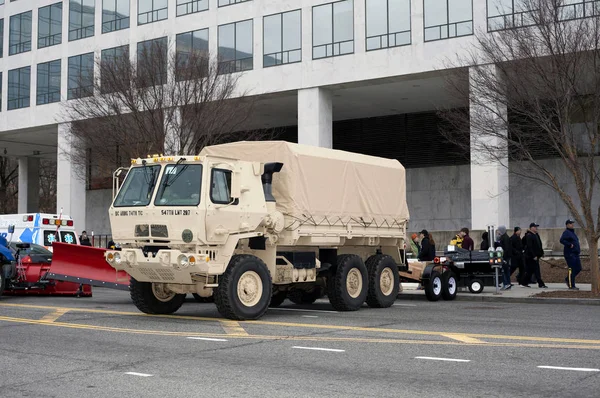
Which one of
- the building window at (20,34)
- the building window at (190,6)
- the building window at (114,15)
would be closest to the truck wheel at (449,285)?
the building window at (190,6)

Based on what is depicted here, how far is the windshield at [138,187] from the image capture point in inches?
545

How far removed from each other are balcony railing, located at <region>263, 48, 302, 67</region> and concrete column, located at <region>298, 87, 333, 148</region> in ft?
5.12

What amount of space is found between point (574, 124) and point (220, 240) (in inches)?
450

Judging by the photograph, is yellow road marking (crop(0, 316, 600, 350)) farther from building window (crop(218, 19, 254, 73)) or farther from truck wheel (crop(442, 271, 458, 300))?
building window (crop(218, 19, 254, 73))

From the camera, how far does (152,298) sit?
1494cm

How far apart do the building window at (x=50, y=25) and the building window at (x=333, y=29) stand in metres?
18.0

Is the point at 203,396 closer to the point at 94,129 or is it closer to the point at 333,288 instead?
the point at 333,288

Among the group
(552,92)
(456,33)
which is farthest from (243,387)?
(456,33)

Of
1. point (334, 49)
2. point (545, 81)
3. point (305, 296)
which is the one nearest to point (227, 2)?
point (334, 49)

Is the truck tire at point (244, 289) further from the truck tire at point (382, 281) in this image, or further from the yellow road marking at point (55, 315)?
the truck tire at point (382, 281)

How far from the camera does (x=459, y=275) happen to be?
68.3 feet

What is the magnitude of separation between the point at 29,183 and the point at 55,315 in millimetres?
47082

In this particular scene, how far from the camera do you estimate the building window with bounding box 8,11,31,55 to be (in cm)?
4841

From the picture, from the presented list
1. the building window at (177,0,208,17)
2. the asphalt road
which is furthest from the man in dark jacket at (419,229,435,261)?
the building window at (177,0,208,17)
